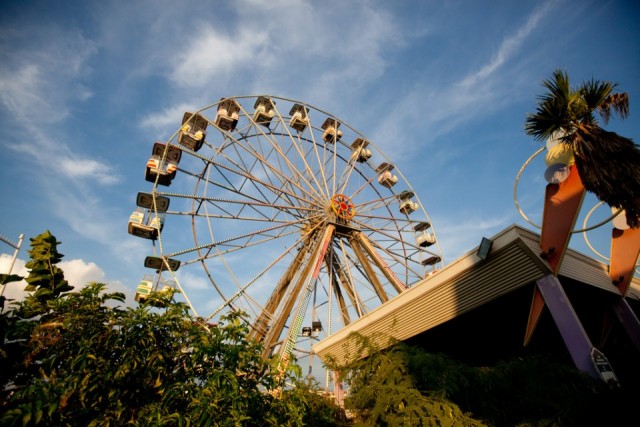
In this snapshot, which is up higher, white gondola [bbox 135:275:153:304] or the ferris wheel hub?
the ferris wheel hub

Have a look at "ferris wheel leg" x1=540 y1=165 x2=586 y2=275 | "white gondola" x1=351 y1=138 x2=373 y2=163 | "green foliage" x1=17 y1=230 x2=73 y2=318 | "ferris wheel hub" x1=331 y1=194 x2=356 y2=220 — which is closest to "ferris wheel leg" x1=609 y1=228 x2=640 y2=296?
"ferris wheel leg" x1=540 y1=165 x2=586 y2=275

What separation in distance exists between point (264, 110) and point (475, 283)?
56.7 feet

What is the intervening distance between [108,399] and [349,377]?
21.9ft

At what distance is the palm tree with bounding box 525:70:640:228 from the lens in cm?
645

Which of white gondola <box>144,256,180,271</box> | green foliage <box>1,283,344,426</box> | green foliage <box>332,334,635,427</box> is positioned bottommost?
green foliage <box>332,334,635,427</box>

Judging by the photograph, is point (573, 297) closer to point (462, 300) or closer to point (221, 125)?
point (462, 300)

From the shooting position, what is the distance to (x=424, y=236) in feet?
77.2

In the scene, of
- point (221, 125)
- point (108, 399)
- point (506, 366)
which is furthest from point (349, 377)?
point (221, 125)

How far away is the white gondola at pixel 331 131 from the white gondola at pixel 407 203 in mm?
6405

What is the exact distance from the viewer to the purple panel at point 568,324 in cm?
745

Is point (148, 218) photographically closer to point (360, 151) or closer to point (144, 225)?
point (144, 225)

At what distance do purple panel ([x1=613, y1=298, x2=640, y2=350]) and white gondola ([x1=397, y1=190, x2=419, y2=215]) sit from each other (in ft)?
46.3

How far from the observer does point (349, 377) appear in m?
9.15

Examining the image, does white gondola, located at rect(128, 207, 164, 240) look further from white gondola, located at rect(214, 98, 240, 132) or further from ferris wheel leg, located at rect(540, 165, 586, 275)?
ferris wheel leg, located at rect(540, 165, 586, 275)
